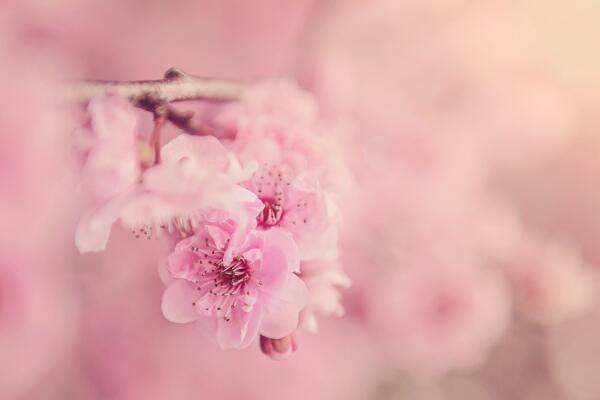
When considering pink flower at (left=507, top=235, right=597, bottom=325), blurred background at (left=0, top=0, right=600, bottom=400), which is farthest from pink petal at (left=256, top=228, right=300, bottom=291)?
pink flower at (left=507, top=235, right=597, bottom=325)

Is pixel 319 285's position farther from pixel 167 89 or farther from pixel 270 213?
pixel 167 89

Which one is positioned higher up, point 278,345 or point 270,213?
point 270,213

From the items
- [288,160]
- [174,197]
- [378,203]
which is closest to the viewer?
[174,197]

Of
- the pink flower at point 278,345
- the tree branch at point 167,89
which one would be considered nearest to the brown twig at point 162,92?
the tree branch at point 167,89

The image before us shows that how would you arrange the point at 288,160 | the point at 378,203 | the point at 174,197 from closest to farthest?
the point at 174,197
the point at 288,160
the point at 378,203

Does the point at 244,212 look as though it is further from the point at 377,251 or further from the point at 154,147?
the point at 377,251

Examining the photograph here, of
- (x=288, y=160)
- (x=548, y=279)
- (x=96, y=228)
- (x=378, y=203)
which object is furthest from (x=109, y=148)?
(x=548, y=279)

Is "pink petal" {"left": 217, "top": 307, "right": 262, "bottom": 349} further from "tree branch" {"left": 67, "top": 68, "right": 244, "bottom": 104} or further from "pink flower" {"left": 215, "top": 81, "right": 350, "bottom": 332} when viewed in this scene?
"tree branch" {"left": 67, "top": 68, "right": 244, "bottom": 104}
